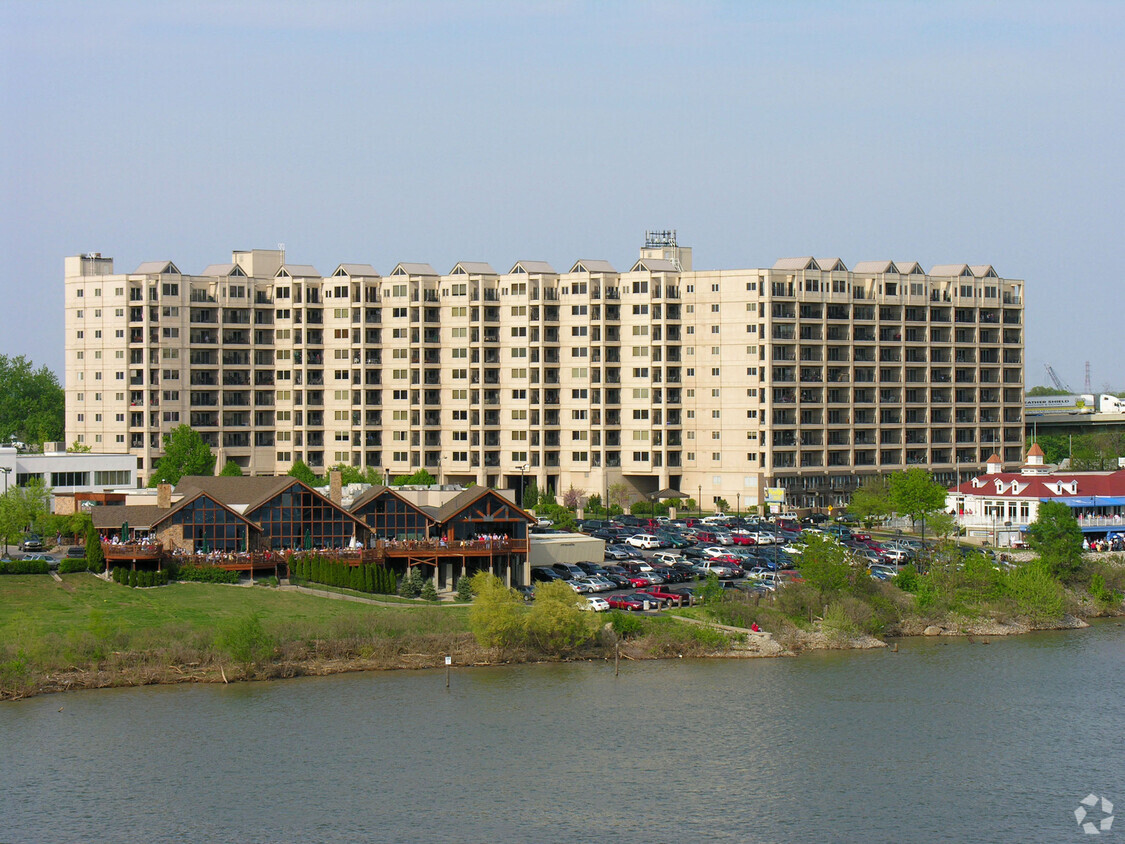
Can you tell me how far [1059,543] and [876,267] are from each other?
60900 mm

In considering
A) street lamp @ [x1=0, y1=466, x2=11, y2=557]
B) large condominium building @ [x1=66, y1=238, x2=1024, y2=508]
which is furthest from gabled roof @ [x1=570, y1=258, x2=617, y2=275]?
street lamp @ [x1=0, y1=466, x2=11, y2=557]

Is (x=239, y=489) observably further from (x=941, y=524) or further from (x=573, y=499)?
(x=573, y=499)

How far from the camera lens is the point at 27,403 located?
189875 millimetres

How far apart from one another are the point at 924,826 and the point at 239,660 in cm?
Result: 3275

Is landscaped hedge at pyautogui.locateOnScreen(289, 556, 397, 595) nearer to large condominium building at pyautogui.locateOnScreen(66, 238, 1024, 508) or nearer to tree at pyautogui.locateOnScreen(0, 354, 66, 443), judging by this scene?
large condominium building at pyautogui.locateOnScreen(66, 238, 1024, 508)

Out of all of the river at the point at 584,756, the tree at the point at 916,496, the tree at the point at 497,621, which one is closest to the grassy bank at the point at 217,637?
the tree at the point at 497,621

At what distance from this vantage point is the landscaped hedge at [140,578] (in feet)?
257

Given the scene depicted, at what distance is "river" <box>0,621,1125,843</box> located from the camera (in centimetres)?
4934

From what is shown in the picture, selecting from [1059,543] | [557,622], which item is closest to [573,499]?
[1059,543]

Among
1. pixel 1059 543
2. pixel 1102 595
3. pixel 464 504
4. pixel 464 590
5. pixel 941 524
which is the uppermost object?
pixel 464 504

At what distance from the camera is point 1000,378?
157125 millimetres

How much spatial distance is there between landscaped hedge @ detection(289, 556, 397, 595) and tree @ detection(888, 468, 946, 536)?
49818 mm

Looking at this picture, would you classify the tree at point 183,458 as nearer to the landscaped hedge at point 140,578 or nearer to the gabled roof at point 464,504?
the gabled roof at point 464,504

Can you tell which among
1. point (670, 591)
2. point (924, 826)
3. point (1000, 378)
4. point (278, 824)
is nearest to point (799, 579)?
point (670, 591)
